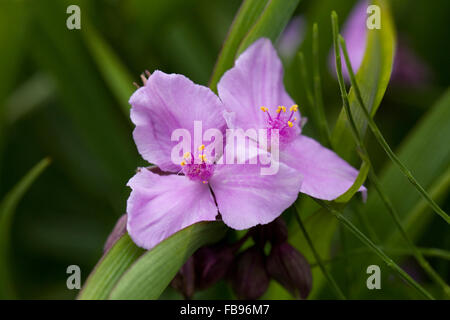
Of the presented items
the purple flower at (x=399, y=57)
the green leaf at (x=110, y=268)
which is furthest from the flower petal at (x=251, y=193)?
the purple flower at (x=399, y=57)

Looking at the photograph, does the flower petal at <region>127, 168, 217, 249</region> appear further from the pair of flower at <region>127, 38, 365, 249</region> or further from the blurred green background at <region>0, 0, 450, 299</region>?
the blurred green background at <region>0, 0, 450, 299</region>

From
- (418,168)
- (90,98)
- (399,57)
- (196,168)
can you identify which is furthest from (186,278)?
(399,57)

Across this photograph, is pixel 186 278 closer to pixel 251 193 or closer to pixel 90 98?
pixel 251 193

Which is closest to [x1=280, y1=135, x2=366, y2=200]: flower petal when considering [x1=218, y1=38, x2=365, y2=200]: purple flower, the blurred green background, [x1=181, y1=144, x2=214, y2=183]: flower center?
[x1=218, y1=38, x2=365, y2=200]: purple flower

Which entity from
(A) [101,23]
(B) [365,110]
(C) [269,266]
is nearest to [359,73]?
(B) [365,110]

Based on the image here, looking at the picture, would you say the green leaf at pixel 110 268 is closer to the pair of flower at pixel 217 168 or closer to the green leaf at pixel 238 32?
the pair of flower at pixel 217 168

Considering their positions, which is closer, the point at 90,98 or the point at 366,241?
the point at 366,241

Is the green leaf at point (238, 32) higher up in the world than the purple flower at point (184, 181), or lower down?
higher up
